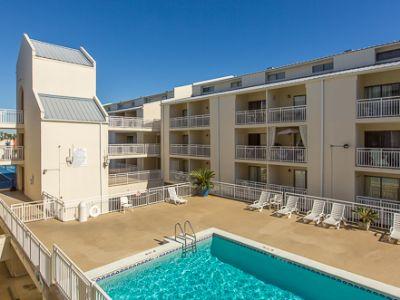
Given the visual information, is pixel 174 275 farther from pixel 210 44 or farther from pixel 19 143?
pixel 210 44

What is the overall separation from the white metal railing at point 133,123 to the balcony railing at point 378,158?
767 inches

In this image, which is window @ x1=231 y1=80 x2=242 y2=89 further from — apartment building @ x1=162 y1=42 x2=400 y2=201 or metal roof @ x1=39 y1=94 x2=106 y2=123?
metal roof @ x1=39 y1=94 x2=106 y2=123

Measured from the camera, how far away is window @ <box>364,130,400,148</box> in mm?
14906

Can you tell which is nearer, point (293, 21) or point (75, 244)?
point (75, 244)

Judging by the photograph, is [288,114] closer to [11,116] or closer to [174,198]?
[174,198]

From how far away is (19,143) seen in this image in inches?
862

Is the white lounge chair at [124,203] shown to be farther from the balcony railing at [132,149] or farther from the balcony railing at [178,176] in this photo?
the balcony railing at [132,149]

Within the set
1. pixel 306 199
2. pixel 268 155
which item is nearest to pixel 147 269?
pixel 306 199

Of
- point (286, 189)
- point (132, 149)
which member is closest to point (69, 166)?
point (132, 149)

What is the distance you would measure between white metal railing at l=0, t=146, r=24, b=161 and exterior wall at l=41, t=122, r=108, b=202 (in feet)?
14.1

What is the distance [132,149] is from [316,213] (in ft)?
57.8

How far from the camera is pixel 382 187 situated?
49.9 ft

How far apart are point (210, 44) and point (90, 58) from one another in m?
12.9

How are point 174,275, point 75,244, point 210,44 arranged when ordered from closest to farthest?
point 174,275, point 75,244, point 210,44
